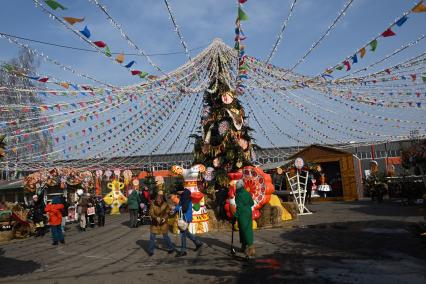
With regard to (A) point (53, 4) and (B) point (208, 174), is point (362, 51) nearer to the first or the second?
(A) point (53, 4)

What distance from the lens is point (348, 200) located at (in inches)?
959

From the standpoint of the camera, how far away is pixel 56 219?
12.3m

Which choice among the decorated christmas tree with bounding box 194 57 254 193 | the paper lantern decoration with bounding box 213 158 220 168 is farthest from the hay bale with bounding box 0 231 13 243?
the paper lantern decoration with bounding box 213 158 220 168

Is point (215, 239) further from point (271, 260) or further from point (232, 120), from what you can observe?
point (232, 120)

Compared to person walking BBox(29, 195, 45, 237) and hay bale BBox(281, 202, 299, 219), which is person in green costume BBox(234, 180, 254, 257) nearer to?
hay bale BBox(281, 202, 299, 219)

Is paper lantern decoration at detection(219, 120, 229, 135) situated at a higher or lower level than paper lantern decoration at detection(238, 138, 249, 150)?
higher

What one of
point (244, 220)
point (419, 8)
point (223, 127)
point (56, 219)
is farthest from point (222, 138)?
point (419, 8)

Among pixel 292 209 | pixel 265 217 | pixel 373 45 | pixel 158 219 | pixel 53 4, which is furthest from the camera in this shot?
pixel 292 209

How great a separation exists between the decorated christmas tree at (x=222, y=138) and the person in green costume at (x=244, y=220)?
19.3ft

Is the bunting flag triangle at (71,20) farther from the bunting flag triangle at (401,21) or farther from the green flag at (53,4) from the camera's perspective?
the bunting flag triangle at (401,21)

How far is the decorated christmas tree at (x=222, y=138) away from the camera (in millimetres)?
14992

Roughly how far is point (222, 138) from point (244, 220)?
23.1ft

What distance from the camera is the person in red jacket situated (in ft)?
40.4

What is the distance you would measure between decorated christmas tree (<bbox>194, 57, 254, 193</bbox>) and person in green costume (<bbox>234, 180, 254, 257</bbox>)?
5.89 meters
